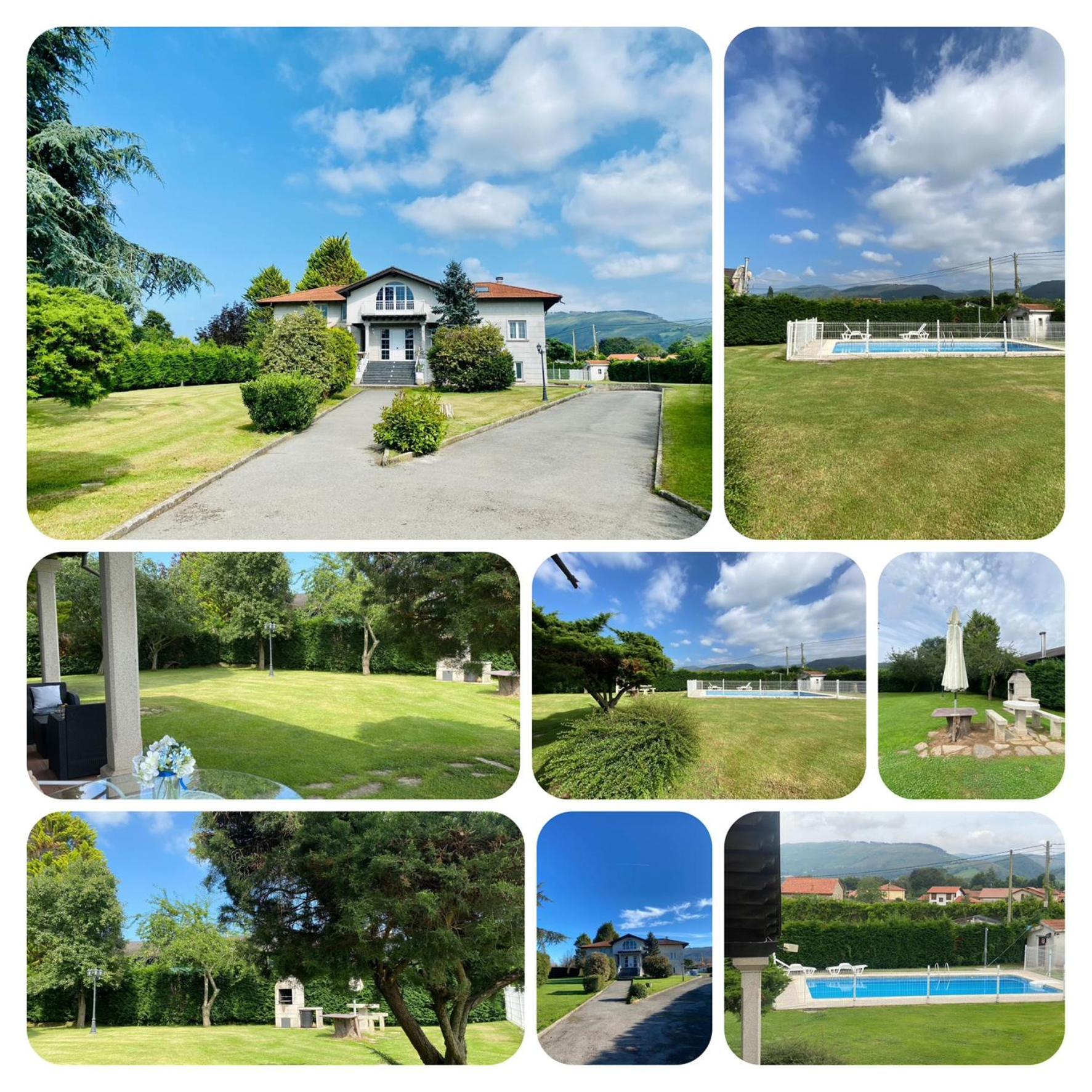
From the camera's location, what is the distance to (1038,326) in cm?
526

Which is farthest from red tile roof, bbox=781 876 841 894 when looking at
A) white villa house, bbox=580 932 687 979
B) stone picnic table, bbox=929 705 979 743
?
stone picnic table, bbox=929 705 979 743

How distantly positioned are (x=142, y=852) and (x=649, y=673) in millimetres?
3174

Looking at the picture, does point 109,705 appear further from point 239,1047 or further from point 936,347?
point 936,347

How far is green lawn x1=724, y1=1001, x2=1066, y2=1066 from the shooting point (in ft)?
15.3

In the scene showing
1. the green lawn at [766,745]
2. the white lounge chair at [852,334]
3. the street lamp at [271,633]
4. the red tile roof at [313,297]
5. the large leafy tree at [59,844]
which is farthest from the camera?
the street lamp at [271,633]

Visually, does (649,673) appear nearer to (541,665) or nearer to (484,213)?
(541,665)

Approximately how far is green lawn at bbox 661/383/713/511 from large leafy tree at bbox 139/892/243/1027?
3811mm

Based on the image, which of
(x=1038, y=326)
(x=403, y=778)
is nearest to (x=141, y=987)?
(x=403, y=778)

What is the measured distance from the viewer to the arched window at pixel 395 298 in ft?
17.7

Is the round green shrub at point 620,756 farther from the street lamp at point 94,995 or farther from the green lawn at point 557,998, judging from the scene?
the street lamp at point 94,995

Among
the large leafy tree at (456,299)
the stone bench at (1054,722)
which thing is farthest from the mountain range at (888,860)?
the large leafy tree at (456,299)

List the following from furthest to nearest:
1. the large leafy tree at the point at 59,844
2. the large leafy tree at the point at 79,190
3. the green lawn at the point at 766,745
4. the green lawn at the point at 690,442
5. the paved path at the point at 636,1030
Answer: the green lawn at the point at 690,442, the large leafy tree at the point at 79,190, the large leafy tree at the point at 59,844, the green lawn at the point at 766,745, the paved path at the point at 636,1030

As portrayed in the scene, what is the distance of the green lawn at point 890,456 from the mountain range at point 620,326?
278 mm
